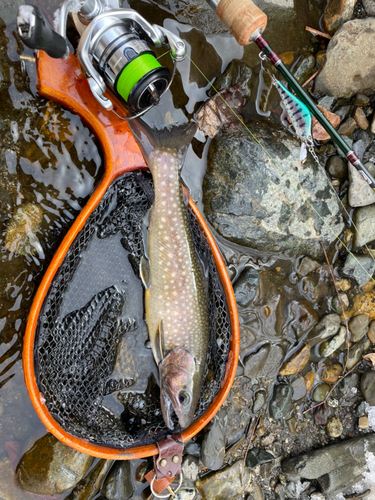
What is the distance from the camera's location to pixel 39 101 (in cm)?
262

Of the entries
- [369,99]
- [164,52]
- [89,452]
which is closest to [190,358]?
[89,452]

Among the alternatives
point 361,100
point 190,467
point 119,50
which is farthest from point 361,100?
point 190,467

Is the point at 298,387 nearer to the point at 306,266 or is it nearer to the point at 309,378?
the point at 309,378

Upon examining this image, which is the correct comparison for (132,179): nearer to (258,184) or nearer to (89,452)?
(258,184)

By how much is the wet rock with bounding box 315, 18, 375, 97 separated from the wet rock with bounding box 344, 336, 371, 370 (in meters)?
2.22

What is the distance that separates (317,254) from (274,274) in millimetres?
426

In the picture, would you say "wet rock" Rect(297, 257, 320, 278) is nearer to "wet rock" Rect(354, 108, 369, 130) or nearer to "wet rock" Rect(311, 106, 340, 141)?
"wet rock" Rect(311, 106, 340, 141)

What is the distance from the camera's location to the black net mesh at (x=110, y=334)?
97.8 inches

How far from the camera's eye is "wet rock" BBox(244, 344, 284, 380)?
3.22 metres

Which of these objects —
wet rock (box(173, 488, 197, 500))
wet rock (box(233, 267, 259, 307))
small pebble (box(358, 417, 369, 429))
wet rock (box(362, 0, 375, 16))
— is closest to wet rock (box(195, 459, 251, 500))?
wet rock (box(173, 488, 197, 500))

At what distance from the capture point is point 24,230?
8.69 feet

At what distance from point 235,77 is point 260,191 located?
0.92m

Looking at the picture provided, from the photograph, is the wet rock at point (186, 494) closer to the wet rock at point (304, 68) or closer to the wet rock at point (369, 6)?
the wet rock at point (304, 68)

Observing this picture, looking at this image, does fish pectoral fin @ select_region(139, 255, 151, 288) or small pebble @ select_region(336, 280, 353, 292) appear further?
small pebble @ select_region(336, 280, 353, 292)
